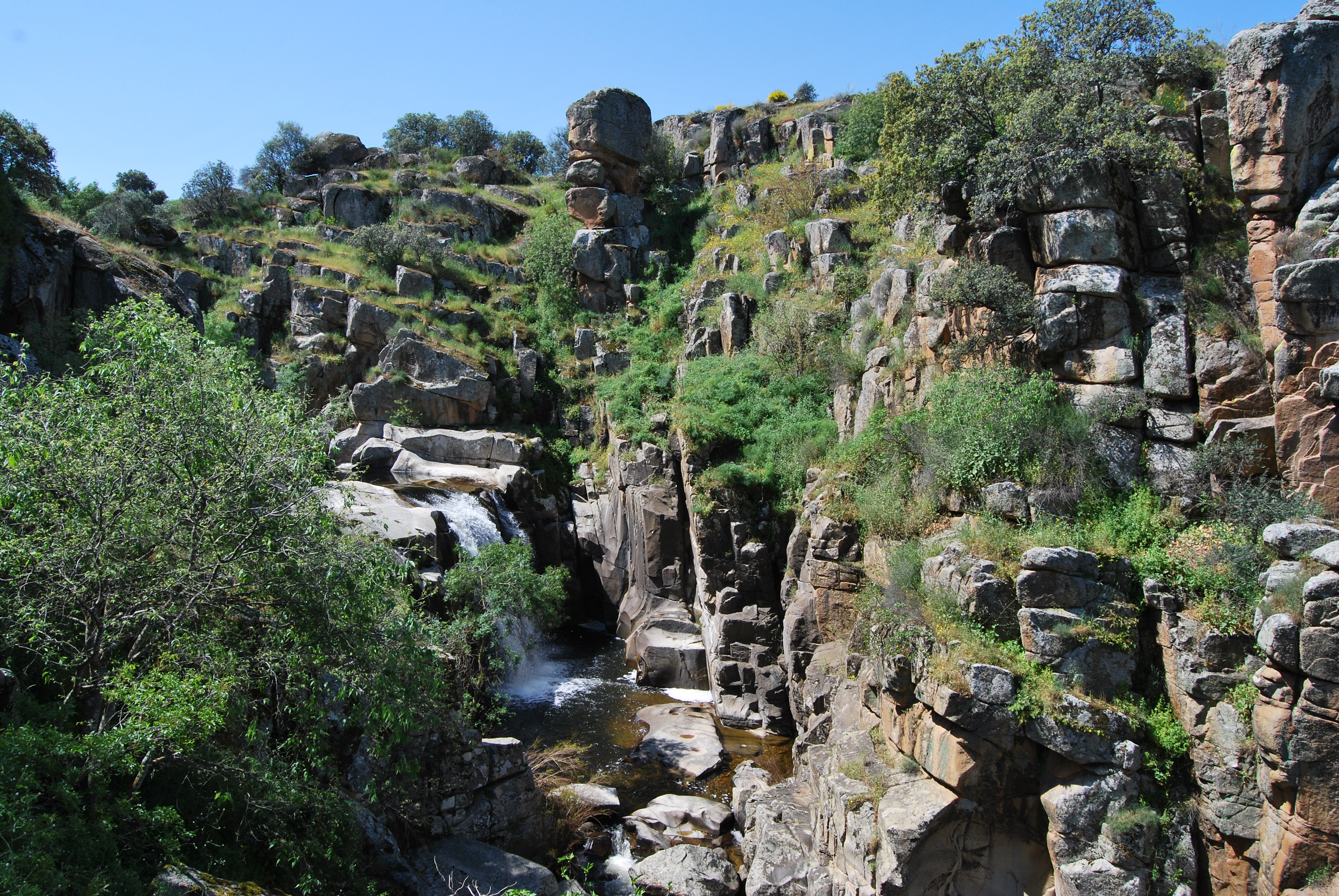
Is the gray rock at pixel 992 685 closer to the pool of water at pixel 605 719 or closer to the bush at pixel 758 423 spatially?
the pool of water at pixel 605 719

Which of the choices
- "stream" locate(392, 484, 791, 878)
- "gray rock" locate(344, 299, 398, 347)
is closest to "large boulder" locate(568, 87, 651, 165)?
"gray rock" locate(344, 299, 398, 347)

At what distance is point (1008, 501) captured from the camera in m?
11.8

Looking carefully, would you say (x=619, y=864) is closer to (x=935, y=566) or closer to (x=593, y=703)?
(x=593, y=703)

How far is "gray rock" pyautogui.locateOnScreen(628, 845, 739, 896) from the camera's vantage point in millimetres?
11500

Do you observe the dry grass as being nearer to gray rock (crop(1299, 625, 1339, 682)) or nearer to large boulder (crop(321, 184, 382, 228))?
gray rock (crop(1299, 625, 1339, 682))

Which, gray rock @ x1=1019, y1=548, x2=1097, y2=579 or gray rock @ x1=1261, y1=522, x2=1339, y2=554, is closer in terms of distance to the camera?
gray rock @ x1=1261, y1=522, x2=1339, y2=554

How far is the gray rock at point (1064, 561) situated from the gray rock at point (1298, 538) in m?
1.90

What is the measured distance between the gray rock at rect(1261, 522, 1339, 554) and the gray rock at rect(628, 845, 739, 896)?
28.4 feet

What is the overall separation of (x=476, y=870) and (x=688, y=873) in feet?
10.3

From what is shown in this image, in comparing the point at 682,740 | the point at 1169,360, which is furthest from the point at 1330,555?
the point at 682,740

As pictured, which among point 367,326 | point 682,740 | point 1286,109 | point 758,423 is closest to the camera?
point 1286,109

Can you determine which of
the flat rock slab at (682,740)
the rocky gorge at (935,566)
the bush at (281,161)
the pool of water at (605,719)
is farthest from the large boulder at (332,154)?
the flat rock slab at (682,740)

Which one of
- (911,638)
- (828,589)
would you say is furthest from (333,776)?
(828,589)

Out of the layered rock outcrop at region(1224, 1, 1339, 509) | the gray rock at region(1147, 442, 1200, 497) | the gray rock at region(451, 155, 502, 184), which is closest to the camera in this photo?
the layered rock outcrop at region(1224, 1, 1339, 509)
